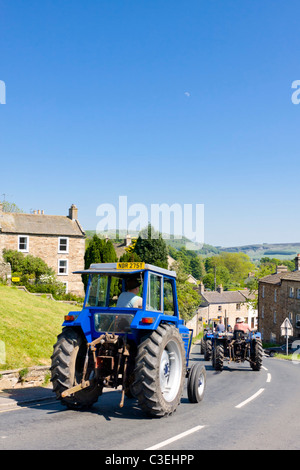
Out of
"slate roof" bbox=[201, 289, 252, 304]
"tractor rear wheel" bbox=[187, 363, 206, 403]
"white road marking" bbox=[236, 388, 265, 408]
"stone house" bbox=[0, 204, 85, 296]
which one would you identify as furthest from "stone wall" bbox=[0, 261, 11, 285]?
"slate roof" bbox=[201, 289, 252, 304]

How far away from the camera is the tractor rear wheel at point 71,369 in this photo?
868cm

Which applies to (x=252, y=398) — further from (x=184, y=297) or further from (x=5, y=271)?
(x=184, y=297)

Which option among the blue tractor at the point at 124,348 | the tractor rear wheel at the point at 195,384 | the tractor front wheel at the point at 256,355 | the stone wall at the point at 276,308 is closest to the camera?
the blue tractor at the point at 124,348

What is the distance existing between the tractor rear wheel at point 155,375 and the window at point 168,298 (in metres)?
0.97

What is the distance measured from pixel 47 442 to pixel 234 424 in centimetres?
351

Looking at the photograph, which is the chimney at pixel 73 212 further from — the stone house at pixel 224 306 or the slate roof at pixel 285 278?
the stone house at pixel 224 306

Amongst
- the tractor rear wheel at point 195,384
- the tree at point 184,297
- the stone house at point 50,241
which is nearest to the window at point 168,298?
the tractor rear wheel at point 195,384

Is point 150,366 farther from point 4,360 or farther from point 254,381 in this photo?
point 254,381

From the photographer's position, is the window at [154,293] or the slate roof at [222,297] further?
the slate roof at [222,297]

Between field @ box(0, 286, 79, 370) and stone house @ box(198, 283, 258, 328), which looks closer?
field @ box(0, 286, 79, 370)

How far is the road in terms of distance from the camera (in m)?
6.83

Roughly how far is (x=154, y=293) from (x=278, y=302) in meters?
46.3

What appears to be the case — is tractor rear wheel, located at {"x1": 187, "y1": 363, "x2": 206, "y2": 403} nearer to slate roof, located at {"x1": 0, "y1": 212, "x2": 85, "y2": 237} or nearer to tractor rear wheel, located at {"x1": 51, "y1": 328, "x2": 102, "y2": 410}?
tractor rear wheel, located at {"x1": 51, "y1": 328, "x2": 102, "y2": 410}

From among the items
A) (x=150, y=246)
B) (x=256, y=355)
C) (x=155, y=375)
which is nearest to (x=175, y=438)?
(x=155, y=375)
